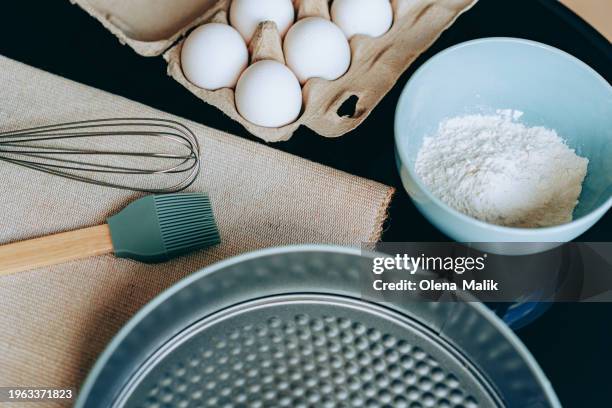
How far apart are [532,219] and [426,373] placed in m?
0.18

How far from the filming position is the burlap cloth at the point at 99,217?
0.47 m

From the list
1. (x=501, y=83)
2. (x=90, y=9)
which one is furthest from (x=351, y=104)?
(x=90, y=9)

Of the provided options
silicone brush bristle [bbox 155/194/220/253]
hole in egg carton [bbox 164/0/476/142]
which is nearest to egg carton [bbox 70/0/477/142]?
hole in egg carton [bbox 164/0/476/142]

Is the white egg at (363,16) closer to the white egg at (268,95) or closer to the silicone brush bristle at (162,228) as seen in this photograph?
the white egg at (268,95)

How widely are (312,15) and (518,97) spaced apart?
211 mm

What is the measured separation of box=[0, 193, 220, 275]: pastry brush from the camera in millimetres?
496

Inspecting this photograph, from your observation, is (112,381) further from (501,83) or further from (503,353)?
(501,83)

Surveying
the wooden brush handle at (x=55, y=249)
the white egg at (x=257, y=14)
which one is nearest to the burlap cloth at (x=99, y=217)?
the wooden brush handle at (x=55, y=249)

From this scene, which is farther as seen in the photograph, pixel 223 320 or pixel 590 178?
pixel 590 178

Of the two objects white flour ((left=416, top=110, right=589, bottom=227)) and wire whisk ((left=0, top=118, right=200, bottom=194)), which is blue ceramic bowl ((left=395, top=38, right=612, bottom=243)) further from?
wire whisk ((left=0, top=118, right=200, bottom=194))

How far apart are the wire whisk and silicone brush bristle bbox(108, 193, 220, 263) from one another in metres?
0.04

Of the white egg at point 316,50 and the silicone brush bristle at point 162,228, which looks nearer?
the silicone brush bristle at point 162,228

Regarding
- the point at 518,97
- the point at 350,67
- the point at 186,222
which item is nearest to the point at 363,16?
the point at 350,67

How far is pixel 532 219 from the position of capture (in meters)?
0.51
